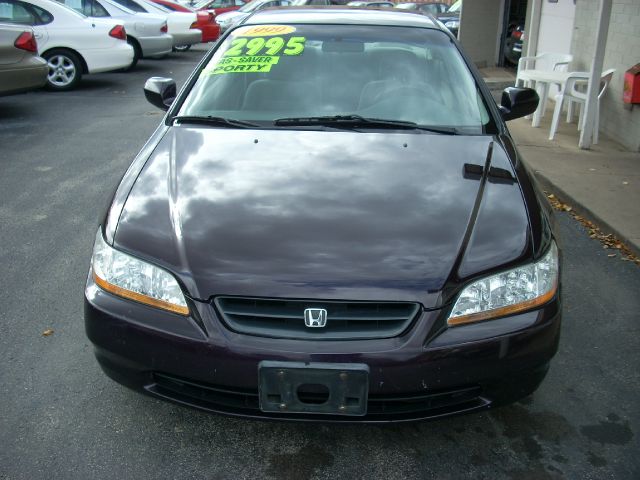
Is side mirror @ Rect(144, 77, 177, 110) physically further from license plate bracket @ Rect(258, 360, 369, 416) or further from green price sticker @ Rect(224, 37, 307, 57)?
license plate bracket @ Rect(258, 360, 369, 416)

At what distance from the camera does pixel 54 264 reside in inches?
172

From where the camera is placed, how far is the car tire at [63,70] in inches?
434

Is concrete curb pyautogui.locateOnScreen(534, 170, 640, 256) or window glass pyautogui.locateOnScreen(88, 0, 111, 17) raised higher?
window glass pyautogui.locateOnScreen(88, 0, 111, 17)

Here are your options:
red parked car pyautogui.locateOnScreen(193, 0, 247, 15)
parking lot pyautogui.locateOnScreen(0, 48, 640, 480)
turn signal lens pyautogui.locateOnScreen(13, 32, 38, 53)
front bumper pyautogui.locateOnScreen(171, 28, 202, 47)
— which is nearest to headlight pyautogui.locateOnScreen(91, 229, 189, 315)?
parking lot pyautogui.locateOnScreen(0, 48, 640, 480)

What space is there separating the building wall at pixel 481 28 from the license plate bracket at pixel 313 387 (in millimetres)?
12672

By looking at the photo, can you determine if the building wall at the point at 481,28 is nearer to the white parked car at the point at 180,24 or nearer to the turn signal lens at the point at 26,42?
the white parked car at the point at 180,24

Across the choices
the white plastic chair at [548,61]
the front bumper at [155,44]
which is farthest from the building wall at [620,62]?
the front bumper at [155,44]

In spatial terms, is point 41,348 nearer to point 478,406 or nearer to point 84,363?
point 84,363

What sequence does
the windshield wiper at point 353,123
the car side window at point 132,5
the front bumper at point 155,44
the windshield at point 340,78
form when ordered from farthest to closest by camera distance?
the car side window at point 132,5
the front bumper at point 155,44
the windshield at point 340,78
the windshield wiper at point 353,123

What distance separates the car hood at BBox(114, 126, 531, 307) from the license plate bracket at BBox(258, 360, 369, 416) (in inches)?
9.7

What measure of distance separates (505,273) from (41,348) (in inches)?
91.4

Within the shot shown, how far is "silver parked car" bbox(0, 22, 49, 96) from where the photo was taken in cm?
841

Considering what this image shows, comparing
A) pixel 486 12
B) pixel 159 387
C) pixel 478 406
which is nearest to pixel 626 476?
pixel 478 406

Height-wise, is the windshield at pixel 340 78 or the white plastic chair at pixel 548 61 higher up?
the windshield at pixel 340 78
